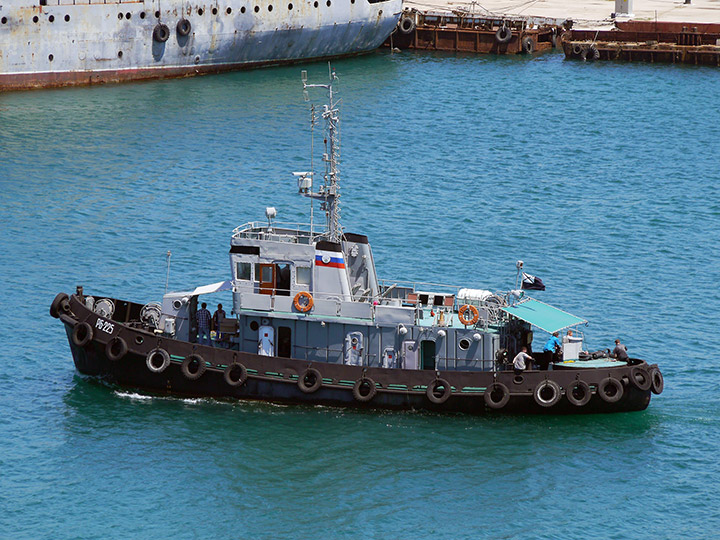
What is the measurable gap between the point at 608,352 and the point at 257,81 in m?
50.3

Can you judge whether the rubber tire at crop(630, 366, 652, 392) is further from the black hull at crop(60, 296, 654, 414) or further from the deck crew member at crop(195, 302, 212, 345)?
the deck crew member at crop(195, 302, 212, 345)

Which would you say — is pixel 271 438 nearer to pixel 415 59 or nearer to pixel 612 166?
pixel 612 166

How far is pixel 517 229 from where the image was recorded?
51.8 metres

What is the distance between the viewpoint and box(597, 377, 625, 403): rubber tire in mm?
33000

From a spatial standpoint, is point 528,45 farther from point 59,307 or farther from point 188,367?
point 188,367

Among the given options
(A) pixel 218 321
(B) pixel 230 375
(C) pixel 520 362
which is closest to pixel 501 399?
(C) pixel 520 362

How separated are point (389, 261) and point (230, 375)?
573 inches

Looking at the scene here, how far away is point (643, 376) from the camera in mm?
33188

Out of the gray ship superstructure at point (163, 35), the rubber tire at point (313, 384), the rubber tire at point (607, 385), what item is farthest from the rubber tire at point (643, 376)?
the gray ship superstructure at point (163, 35)

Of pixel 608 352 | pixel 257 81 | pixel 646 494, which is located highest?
pixel 257 81

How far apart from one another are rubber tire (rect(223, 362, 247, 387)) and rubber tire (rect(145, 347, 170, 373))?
1.77 metres

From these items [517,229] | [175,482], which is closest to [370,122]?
[517,229]

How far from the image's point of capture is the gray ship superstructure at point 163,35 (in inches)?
2938

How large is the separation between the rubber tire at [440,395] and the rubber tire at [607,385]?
410cm
